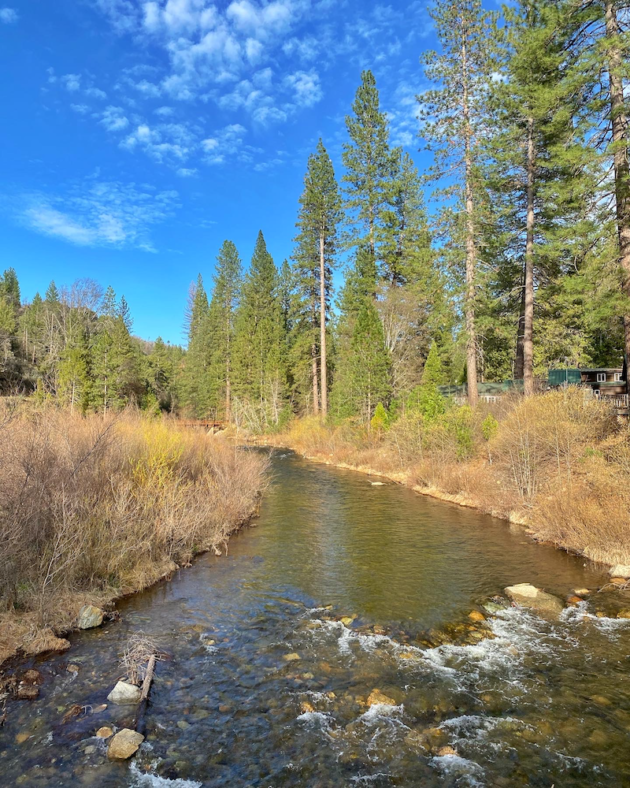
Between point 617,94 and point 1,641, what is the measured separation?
17.2 metres

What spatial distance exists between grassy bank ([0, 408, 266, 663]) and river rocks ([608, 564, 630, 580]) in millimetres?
8458

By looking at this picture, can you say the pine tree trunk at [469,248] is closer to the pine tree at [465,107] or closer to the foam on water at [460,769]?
the pine tree at [465,107]

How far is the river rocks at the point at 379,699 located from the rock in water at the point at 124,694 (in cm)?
262

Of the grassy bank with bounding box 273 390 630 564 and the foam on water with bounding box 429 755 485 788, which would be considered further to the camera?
the grassy bank with bounding box 273 390 630 564

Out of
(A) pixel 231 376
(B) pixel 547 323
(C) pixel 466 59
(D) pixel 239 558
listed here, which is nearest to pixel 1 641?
(D) pixel 239 558

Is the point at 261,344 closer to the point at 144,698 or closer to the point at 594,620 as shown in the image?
the point at 594,620

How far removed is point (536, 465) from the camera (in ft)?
45.1

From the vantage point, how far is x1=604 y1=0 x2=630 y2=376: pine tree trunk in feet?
38.3

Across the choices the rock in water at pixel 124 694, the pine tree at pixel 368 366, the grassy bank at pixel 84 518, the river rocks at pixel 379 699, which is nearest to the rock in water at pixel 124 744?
the rock in water at pixel 124 694

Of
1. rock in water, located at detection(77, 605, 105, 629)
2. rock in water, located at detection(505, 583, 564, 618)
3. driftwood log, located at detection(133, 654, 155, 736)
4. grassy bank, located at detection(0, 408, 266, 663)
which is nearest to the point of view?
Answer: driftwood log, located at detection(133, 654, 155, 736)

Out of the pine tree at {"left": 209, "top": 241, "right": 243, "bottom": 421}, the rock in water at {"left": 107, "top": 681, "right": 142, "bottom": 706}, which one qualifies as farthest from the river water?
the pine tree at {"left": 209, "top": 241, "right": 243, "bottom": 421}

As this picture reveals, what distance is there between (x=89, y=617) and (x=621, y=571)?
9.50 m

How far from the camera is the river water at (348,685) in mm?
4293

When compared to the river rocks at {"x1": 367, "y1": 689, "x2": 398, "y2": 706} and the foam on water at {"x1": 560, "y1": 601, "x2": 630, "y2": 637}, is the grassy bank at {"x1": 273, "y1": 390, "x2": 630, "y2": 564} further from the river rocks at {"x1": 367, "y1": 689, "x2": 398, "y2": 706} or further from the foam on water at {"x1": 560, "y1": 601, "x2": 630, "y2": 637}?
the river rocks at {"x1": 367, "y1": 689, "x2": 398, "y2": 706}
